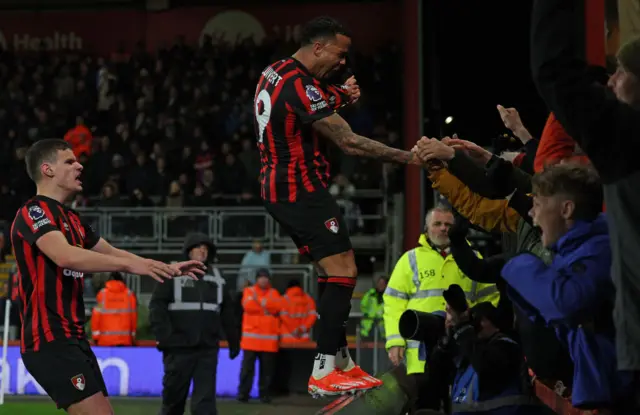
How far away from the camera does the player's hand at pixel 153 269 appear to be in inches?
183

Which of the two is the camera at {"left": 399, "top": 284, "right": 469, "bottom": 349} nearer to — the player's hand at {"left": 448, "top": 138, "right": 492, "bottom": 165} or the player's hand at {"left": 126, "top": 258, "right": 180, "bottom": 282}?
the player's hand at {"left": 448, "top": 138, "right": 492, "bottom": 165}

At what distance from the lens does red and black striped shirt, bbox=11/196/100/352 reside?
5.02 m

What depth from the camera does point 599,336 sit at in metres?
3.04

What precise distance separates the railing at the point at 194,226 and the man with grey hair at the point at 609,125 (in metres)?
13.3

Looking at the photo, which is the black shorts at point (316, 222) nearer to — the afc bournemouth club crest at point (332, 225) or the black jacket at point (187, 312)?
the afc bournemouth club crest at point (332, 225)

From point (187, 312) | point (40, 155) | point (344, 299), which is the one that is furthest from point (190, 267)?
point (187, 312)

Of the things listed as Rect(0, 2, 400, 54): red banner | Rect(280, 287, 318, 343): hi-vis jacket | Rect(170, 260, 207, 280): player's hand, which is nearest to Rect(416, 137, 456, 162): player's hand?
Rect(170, 260, 207, 280): player's hand

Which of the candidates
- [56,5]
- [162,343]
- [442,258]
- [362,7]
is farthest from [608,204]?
[56,5]

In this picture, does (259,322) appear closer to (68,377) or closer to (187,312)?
(187,312)

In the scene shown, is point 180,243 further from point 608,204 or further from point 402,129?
point 608,204

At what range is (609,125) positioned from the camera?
259 cm

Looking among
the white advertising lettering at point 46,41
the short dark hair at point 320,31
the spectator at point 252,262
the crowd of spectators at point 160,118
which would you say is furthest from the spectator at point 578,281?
the white advertising lettering at point 46,41

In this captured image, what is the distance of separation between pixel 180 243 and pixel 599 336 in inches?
547

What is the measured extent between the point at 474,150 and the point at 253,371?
27.6ft
